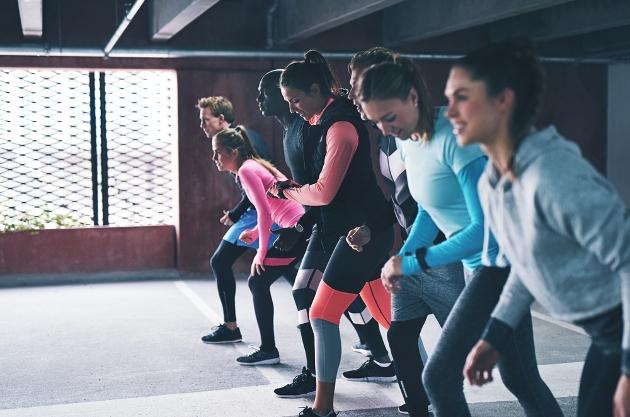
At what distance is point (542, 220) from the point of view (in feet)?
5.72

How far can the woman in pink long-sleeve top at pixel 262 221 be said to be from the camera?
13.9ft

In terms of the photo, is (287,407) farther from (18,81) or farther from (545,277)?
(18,81)

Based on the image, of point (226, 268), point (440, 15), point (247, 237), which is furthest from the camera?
point (440, 15)

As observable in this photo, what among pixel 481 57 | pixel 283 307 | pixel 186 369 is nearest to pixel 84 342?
pixel 186 369

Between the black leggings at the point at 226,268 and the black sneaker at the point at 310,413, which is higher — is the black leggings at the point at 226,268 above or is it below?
above

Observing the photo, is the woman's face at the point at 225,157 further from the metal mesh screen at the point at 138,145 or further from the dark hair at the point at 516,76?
the metal mesh screen at the point at 138,145

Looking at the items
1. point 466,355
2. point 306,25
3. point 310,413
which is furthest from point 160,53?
point 466,355

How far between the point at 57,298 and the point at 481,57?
5902mm

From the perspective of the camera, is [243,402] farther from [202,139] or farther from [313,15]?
[202,139]

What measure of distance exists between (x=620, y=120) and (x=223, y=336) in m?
6.64

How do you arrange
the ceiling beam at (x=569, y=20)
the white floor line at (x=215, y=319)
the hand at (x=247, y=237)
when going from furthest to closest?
the ceiling beam at (x=569, y=20), the hand at (x=247, y=237), the white floor line at (x=215, y=319)

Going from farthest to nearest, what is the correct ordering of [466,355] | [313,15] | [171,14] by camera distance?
1. [313,15]
2. [171,14]
3. [466,355]

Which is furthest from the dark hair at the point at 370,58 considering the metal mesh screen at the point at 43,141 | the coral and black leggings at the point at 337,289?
the metal mesh screen at the point at 43,141

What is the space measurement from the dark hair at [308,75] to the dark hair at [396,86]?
32.9 inches
